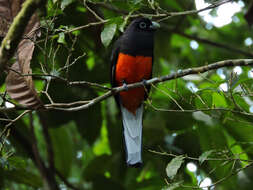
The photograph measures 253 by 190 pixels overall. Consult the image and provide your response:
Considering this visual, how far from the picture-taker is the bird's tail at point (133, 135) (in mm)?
3891

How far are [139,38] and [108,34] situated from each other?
59.1 inches

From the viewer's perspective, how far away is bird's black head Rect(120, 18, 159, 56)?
447cm

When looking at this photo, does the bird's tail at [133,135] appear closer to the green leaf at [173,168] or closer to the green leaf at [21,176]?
the green leaf at [21,176]

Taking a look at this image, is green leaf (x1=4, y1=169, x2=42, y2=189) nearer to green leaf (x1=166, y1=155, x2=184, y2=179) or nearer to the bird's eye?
green leaf (x1=166, y1=155, x2=184, y2=179)

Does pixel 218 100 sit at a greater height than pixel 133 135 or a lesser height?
greater

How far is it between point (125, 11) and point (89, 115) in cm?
119

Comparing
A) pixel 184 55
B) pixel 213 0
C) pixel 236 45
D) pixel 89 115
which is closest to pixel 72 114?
pixel 89 115

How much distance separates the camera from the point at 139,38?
15.0 feet

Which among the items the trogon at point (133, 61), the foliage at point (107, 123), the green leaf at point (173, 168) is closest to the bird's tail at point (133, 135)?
the trogon at point (133, 61)

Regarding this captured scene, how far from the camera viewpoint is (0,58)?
2.19 metres

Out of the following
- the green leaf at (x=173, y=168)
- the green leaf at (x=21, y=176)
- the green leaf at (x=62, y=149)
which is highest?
the green leaf at (x=173, y=168)

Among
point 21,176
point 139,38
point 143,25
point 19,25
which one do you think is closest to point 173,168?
point 19,25

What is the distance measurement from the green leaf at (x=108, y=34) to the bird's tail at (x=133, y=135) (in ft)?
4.00

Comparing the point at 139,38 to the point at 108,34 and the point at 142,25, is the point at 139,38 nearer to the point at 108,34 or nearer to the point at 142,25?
the point at 142,25
